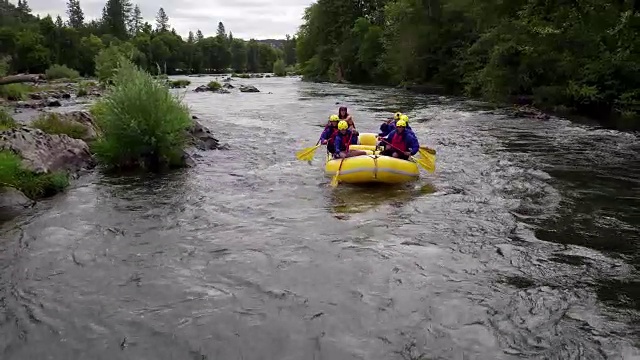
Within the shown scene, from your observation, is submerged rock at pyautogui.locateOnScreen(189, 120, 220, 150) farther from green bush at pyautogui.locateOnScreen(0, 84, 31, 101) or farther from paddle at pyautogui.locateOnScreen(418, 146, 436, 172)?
green bush at pyautogui.locateOnScreen(0, 84, 31, 101)

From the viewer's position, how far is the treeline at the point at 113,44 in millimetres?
60250

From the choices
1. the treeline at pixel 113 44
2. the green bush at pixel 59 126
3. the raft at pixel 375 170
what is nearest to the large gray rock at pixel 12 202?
the green bush at pixel 59 126

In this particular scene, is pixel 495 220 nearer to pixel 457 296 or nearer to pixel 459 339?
pixel 457 296

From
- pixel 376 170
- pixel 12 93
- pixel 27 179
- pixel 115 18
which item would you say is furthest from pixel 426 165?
pixel 115 18

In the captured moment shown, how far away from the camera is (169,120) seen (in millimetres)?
11062

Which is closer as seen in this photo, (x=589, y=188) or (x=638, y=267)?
(x=638, y=267)

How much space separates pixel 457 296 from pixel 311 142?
10.5 meters

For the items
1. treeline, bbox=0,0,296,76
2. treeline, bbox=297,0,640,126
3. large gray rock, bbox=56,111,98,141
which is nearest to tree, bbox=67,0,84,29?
treeline, bbox=0,0,296,76

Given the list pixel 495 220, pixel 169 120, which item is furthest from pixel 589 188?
pixel 169 120

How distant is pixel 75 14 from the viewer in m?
105

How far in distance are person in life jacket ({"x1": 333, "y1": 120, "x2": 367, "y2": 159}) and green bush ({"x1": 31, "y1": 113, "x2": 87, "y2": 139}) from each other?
6363mm

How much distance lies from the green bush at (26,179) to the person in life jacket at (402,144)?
6.09 m

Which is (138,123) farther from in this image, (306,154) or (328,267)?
(328,267)

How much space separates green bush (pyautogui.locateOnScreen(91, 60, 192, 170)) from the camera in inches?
426
